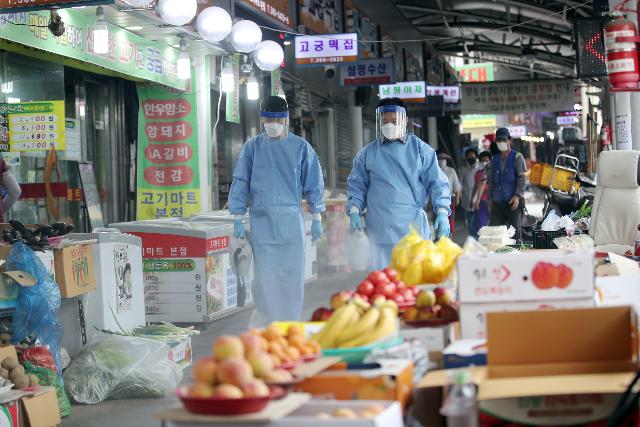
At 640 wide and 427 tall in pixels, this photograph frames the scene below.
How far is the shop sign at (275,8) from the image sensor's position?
12.5 meters

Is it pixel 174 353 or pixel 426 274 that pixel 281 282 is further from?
pixel 426 274

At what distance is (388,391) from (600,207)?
631 centimetres

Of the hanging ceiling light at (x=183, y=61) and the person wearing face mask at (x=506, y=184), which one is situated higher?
the hanging ceiling light at (x=183, y=61)

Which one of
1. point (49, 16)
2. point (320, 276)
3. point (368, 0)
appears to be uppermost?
point (368, 0)

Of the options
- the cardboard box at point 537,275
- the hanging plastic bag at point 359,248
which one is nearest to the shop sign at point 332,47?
the hanging plastic bag at point 359,248

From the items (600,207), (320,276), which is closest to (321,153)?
(320,276)

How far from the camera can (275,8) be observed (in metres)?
13.5

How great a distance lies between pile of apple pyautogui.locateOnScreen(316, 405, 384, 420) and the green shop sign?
623 centimetres

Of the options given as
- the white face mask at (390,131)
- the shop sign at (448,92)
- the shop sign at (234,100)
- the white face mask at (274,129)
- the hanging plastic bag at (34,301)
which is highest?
the shop sign at (448,92)

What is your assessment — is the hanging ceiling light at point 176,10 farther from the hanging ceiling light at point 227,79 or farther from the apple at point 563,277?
the apple at point 563,277

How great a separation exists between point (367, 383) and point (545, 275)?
0.77 meters

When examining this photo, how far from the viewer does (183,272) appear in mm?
10289

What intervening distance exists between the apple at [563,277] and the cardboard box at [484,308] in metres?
0.05

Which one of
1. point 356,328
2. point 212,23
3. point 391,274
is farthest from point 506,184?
point 356,328
